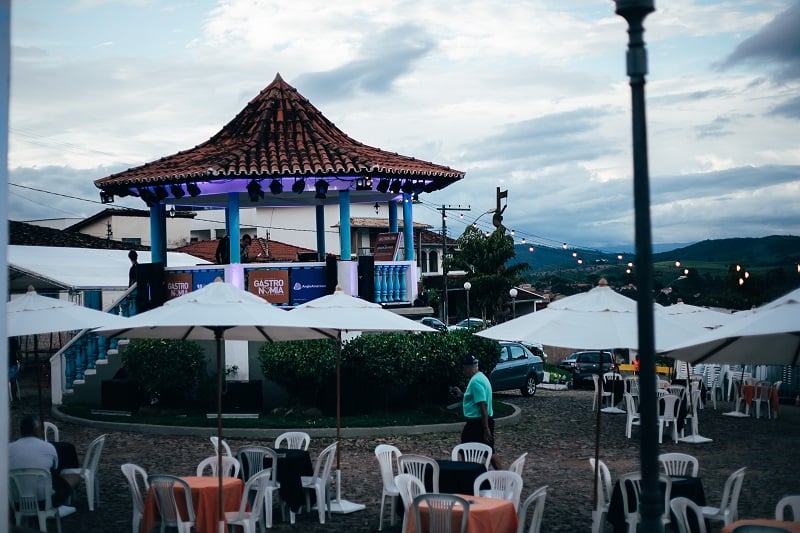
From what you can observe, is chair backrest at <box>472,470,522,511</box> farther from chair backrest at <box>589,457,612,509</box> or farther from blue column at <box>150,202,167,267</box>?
blue column at <box>150,202,167,267</box>

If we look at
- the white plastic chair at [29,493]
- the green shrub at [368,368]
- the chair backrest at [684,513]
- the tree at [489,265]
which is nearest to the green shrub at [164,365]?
the green shrub at [368,368]

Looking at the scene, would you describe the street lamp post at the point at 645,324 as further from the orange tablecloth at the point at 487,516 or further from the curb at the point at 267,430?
the curb at the point at 267,430

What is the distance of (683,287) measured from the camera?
65.4 meters

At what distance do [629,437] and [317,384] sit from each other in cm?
671

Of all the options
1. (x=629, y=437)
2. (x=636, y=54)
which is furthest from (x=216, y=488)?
(x=629, y=437)

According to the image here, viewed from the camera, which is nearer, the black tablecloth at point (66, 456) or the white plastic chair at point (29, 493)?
the white plastic chair at point (29, 493)

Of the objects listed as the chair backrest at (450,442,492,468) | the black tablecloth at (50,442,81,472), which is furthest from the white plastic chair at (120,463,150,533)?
the chair backrest at (450,442,492,468)

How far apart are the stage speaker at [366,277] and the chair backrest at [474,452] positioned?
11262mm

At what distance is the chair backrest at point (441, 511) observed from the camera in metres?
8.62

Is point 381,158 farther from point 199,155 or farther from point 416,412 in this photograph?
point 416,412

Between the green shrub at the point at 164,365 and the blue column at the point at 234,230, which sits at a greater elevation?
the blue column at the point at 234,230

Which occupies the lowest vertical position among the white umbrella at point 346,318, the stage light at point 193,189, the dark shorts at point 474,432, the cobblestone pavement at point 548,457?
the cobblestone pavement at point 548,457

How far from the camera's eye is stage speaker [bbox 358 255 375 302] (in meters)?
22.8

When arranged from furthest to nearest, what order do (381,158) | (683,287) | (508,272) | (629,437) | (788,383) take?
(683,287), (508,272), (788,383), (381,158), (629,437)
